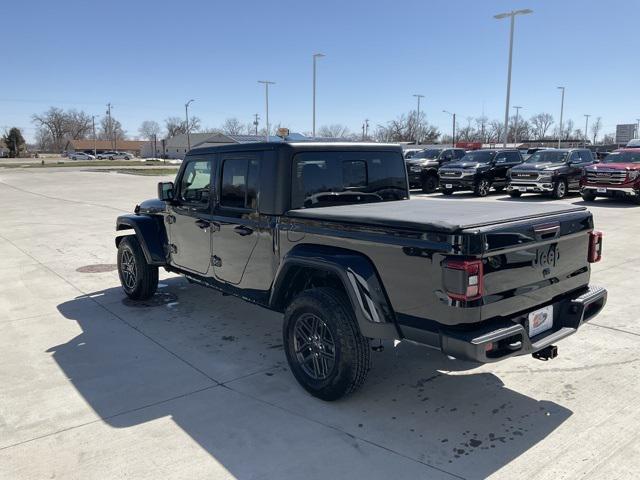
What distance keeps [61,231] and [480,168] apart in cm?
1499

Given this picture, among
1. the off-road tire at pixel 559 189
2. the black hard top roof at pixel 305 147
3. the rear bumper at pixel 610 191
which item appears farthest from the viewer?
the off-road tire at pixel 559 189

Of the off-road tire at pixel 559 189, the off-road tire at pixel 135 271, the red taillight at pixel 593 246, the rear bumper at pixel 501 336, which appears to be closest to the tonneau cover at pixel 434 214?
the red taillight at pixel 593 246

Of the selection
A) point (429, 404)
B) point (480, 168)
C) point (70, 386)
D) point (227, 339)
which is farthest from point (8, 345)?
point (480, 168)

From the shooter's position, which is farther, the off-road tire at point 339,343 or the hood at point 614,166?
the hood at point 614,166

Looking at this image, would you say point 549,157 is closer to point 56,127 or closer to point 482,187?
point 482,187

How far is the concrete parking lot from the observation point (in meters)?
3.15

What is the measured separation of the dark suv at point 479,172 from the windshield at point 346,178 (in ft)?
52.9

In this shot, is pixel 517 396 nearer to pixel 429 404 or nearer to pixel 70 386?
pixel 429 404

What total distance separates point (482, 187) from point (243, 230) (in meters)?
17.7

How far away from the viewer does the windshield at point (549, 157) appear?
19.9 m

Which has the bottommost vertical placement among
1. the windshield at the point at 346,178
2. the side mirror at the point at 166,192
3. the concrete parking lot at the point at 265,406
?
the concrete parking lot at the point at 265,406

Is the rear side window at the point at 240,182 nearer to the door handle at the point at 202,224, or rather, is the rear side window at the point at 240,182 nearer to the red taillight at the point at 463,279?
the door handle at the point at 202,224

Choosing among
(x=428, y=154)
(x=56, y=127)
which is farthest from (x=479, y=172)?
(x=56, y=127)

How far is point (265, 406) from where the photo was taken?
3.86m
